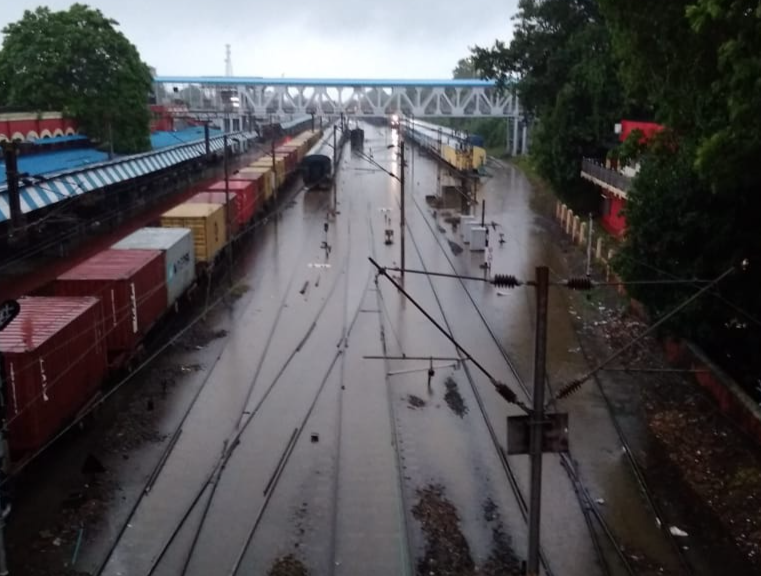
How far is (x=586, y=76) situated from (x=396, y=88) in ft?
203

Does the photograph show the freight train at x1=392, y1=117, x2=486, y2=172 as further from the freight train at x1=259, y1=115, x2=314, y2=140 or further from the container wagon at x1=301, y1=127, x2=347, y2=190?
the freight train at x1=259, y1=115, x2=314, y2=140

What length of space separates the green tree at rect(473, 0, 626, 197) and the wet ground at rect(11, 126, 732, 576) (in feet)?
41.7

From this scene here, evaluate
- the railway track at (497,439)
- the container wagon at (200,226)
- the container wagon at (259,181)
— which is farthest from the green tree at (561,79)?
the container wagon at (200,226)

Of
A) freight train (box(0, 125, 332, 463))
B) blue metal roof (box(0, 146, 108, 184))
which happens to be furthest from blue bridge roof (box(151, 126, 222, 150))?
freight train (box(0, 125, 332, 463))

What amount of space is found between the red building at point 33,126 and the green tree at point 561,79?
2315cm

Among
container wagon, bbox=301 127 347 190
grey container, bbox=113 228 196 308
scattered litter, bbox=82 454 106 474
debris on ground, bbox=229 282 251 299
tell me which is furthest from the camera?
container wagon, bbox=301 127 347 190

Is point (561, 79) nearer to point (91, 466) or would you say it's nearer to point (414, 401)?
point (414, 401)

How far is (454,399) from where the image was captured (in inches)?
697

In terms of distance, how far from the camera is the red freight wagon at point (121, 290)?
16719mm

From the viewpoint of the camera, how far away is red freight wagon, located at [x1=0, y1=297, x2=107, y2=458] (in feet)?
40.3

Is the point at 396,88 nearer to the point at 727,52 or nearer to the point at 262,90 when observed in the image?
the point at 262,90

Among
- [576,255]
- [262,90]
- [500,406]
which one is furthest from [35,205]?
[262,90]

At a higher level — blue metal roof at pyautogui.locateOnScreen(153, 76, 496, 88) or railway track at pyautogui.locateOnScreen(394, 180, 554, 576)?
blue metal roof at pyautogui.locateOnScreen(153, 76, 496, 88)

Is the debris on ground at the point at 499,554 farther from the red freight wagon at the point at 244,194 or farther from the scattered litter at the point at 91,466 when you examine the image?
the red freight wagon at the point at 244,194
